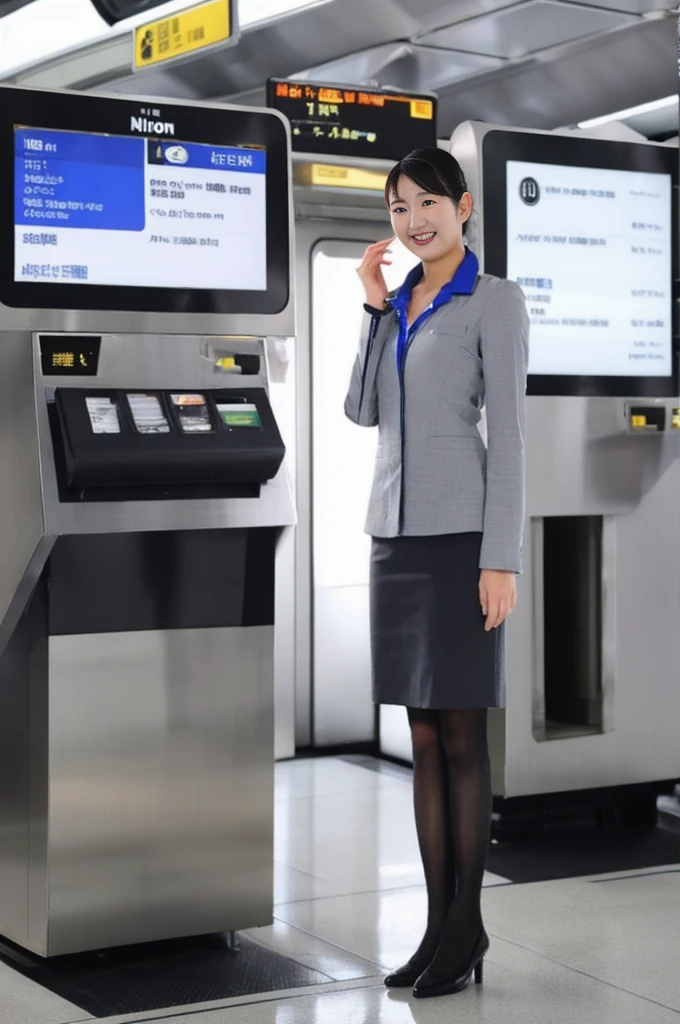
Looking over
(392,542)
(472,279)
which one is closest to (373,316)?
(472,279)

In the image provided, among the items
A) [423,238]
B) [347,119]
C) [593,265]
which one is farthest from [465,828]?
[347,119]

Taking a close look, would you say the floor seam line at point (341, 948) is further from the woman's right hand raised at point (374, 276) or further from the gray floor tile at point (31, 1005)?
the woman's right hand raised at point (374, 276)

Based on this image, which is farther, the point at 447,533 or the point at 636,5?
the point at 636,5

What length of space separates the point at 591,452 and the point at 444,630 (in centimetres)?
153

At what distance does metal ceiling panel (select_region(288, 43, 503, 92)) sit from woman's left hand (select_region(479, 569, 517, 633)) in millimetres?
4458

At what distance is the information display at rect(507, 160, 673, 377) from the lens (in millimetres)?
4191

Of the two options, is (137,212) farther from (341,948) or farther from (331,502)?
(331,502)

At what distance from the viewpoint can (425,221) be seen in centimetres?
295

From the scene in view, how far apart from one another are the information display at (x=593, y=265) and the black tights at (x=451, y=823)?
4.99ft

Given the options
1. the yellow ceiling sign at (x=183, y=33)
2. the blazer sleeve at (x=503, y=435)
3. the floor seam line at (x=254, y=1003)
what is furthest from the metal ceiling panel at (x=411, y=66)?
the floor seam line at (x=254, y=1003)

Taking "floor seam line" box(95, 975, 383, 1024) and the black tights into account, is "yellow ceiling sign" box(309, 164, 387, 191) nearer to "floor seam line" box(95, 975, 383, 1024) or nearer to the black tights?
the black tights

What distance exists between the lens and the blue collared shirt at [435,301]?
294cm

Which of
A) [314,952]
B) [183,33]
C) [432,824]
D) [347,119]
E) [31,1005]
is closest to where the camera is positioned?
[31,1005]

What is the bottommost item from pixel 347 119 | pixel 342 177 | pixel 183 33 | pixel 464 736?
pixel 464 736
